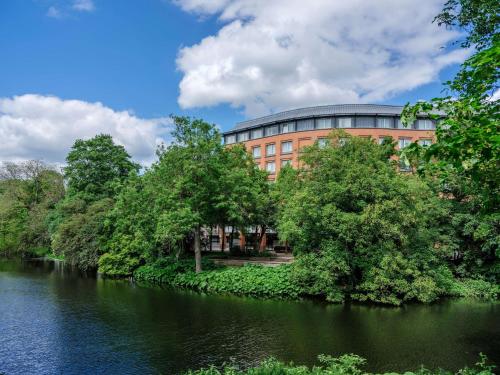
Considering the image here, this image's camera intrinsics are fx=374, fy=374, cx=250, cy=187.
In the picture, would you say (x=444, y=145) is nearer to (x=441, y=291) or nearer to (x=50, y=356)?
(x=50, y=356)

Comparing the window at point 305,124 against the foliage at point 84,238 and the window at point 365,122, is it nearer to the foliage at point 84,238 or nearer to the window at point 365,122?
the window at point 365,122

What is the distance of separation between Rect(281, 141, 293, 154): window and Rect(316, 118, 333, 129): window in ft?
17.2

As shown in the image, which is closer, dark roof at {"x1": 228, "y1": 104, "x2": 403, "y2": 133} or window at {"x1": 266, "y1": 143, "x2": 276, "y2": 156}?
dark roof at {"x1": 228, "y1": 104, "x2": 403, "y2": 133}

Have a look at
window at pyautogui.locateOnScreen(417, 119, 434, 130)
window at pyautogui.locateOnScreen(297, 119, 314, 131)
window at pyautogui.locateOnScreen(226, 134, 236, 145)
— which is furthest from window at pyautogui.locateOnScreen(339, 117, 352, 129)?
window at pyautogui.locateOnScreen(226, 134, 236, 145)

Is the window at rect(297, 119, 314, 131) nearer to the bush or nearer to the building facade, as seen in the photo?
the building facade

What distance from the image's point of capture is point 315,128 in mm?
59312

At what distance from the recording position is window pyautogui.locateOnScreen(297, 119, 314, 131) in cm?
5978

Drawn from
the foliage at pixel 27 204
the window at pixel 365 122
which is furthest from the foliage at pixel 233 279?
the window at pixel 365 122

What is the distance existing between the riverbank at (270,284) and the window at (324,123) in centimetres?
3276

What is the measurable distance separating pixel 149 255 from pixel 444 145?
35.0 m

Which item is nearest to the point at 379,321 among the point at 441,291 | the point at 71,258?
the point at 441,291

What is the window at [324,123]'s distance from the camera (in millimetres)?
58719

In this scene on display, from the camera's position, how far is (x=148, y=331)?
738 inches

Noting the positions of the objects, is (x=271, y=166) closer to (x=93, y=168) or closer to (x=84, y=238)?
(x=93, y=168)
